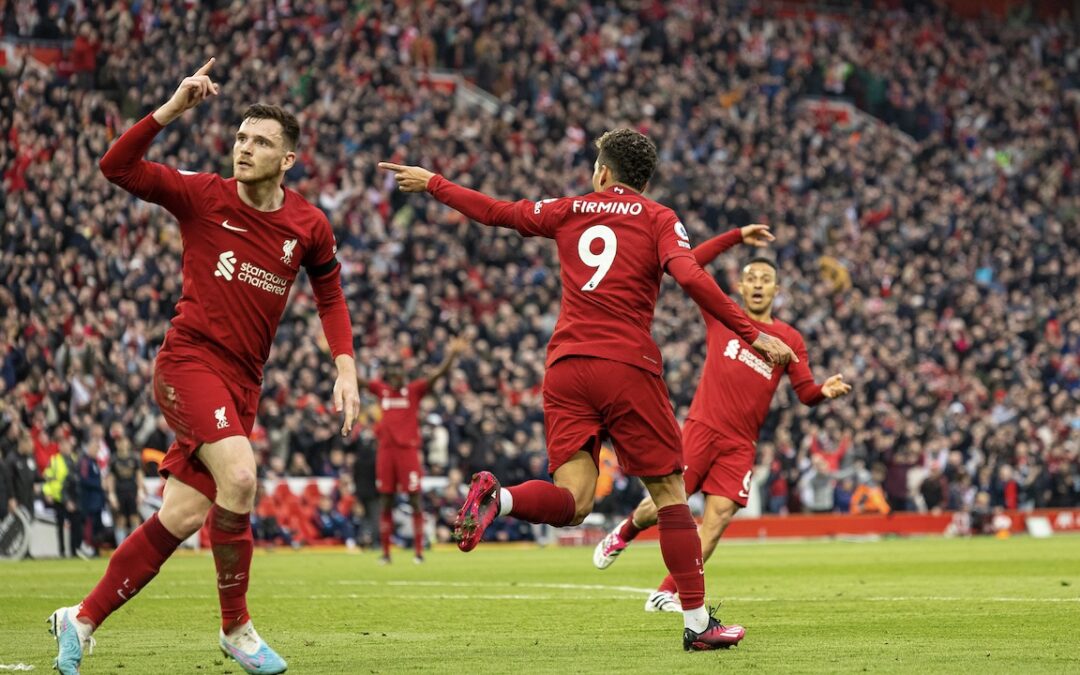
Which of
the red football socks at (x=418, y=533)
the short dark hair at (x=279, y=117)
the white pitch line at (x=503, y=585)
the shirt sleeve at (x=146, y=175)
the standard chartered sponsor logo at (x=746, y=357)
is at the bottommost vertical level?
the red football socks at (x=418, y=533)

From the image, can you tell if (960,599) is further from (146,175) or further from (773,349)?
(146,175)

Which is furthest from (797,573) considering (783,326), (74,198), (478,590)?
(74,198)

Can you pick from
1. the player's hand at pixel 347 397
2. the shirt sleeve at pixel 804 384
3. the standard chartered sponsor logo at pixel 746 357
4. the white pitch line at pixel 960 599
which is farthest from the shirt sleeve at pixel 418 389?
the player's hand at pixel 347 397

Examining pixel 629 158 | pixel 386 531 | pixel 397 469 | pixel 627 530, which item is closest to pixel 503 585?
pixel 627 530

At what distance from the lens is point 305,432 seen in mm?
25734

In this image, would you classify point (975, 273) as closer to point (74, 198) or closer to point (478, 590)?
point (74, 198)

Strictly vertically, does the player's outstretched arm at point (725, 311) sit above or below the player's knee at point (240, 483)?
above

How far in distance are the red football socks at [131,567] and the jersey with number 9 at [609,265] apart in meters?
2.36

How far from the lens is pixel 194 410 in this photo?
7.52 m

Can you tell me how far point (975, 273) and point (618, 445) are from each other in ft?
98.5

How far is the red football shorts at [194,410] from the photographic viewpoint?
7.50 metres

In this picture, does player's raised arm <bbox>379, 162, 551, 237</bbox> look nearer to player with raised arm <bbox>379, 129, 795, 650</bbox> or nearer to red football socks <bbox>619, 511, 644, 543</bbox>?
player with raised arm <bbox>379, 129, 795, 650</bbox>

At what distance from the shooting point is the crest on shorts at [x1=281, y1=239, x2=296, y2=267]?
7953 millimetres

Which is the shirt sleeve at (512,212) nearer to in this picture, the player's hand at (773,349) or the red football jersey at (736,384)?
the player's hand at (773,349)
